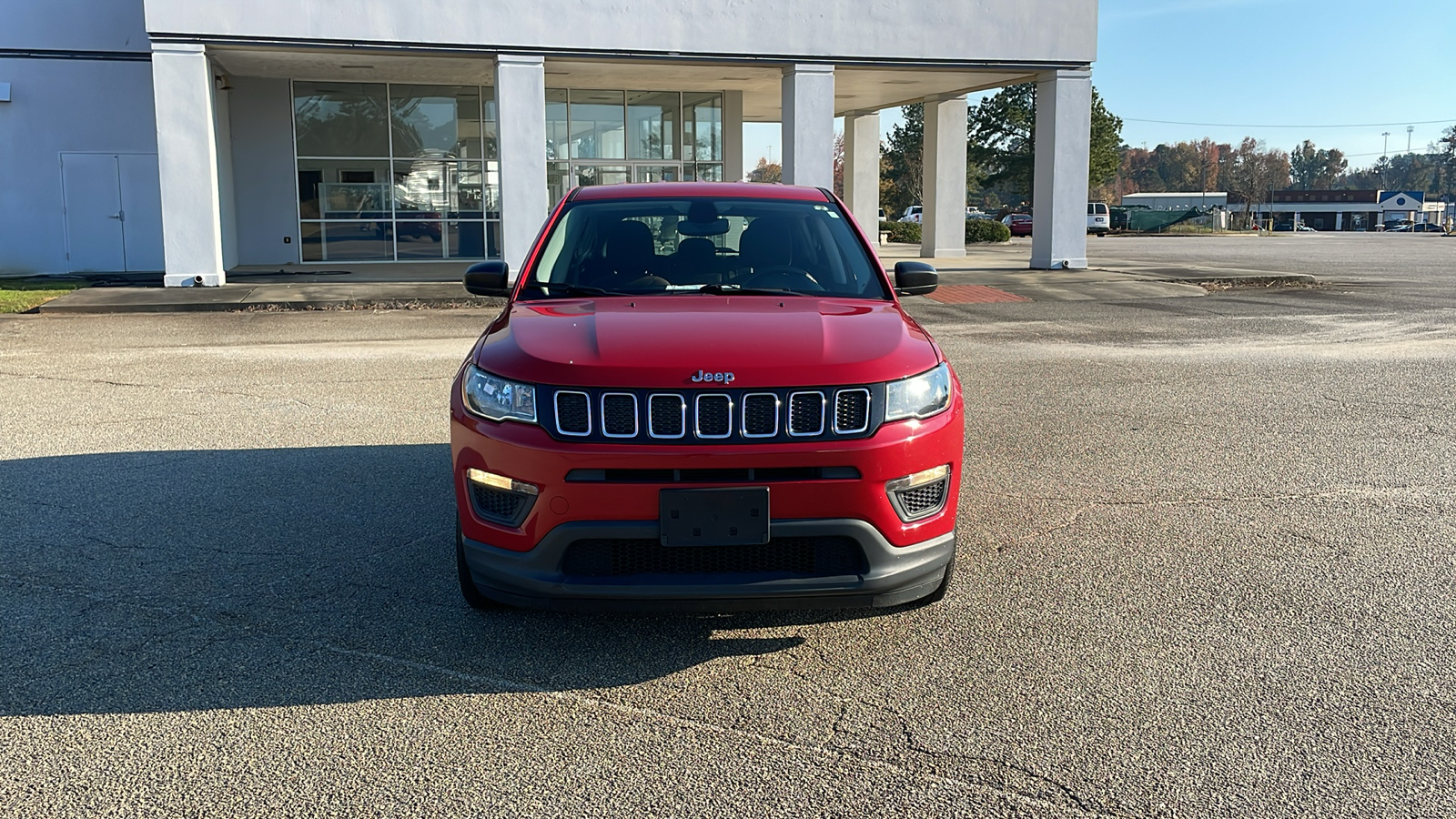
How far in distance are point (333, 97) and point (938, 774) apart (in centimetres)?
2699

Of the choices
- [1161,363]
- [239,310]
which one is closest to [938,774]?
[1161,363]

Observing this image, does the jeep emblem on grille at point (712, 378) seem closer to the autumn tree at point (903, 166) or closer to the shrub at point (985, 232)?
the shrub at point (985, 232)

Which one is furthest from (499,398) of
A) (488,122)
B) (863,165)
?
(863,165)

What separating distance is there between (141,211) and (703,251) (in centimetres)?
2273

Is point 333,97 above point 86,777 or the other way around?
above

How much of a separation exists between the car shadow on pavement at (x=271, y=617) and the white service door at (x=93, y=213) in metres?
20.2

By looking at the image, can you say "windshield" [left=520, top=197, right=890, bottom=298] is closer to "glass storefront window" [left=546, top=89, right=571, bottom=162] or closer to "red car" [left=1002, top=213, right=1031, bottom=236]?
"glass storefront window" [left=546, top=89, right=571, bottom=162]

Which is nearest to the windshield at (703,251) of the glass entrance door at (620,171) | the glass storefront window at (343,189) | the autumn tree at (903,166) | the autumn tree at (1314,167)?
the glass storefront window at (343,189)

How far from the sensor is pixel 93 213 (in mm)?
24375

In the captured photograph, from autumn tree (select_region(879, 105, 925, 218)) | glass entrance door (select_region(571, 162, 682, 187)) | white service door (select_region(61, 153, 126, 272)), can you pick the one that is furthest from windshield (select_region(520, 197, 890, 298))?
autumn tree (select_region(879, 105, 925, 218))

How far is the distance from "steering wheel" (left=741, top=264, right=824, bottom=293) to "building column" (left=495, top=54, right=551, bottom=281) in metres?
16.4

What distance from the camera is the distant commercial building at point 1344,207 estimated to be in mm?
130000

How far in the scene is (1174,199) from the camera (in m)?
118

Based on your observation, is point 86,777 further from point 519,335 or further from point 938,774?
point 938,774
